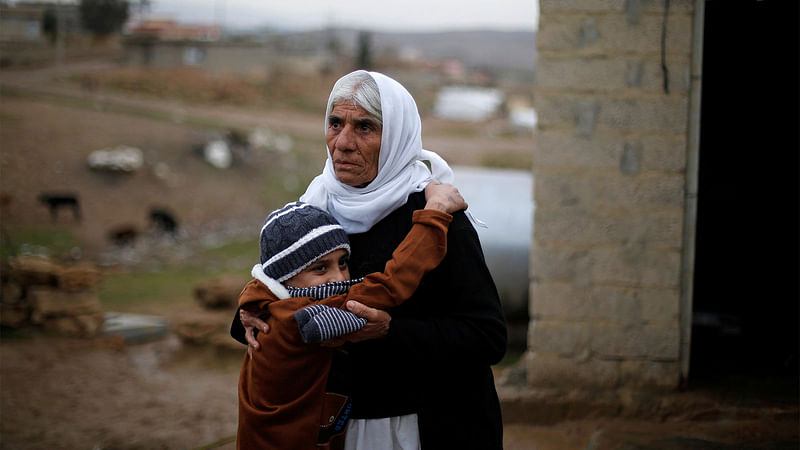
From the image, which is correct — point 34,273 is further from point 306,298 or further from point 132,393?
point 306,298

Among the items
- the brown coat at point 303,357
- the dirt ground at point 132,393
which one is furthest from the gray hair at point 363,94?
the dirt ground at point 132,393

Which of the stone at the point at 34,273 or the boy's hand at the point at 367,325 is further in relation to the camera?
the stone at the point at 34,273

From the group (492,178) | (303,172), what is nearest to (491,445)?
(492,178)

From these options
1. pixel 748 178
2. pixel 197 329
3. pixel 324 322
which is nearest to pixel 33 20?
pixel 197 329

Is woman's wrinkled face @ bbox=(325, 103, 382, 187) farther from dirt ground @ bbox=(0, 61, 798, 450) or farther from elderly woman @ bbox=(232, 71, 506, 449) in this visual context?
dirt ground @ bbox=(0, 61, 798, 450)

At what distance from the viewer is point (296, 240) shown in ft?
6.09

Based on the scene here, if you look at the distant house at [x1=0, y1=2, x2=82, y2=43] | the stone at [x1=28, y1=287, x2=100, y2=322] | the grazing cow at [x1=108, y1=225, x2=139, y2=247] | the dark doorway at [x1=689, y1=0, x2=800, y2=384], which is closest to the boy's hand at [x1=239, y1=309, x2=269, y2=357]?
the dark doorway at [x1=689, y1=0, x2=800, y2=384]

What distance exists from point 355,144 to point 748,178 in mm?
5613

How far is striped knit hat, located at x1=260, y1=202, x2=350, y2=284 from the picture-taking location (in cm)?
185

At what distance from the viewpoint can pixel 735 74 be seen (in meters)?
6.34

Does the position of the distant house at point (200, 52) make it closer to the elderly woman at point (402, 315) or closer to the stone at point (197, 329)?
the stone at point (197, 329)

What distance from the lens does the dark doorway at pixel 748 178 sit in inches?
236

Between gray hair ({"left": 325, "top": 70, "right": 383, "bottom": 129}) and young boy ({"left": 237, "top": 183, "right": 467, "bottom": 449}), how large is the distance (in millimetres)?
281

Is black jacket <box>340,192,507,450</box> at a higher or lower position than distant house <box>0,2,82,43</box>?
lower
